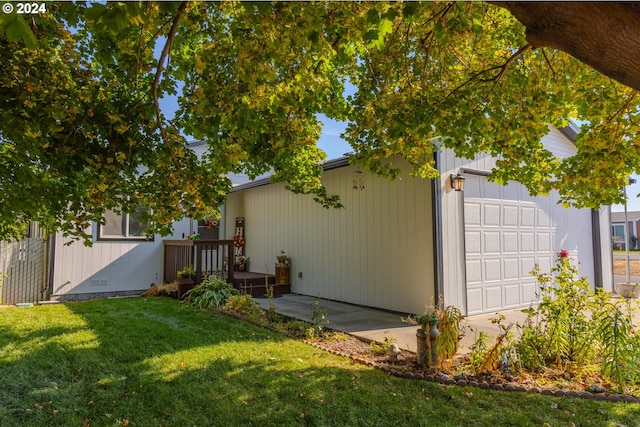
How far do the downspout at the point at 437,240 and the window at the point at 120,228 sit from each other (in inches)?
277

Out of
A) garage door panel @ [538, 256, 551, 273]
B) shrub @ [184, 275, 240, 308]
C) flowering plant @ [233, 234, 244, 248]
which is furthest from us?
flowering plant @ [233, 234, 244, 248]

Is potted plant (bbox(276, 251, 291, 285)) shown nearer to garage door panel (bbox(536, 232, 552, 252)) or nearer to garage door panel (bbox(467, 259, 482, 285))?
garage door panel (bbox(467, 259, 482, 285))

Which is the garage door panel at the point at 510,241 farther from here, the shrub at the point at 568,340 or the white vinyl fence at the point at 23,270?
the white vinyl fence at the point at 23,270

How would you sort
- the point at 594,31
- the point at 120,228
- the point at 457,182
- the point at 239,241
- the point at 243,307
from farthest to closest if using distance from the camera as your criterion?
the point at 239,241 → the point at 120,228 → the point at 243,307 → the point at 457,182 → the point at 594,31

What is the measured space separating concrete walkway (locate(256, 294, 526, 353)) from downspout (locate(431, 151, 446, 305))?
2.38 ft

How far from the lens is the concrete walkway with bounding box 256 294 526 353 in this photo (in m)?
5.70

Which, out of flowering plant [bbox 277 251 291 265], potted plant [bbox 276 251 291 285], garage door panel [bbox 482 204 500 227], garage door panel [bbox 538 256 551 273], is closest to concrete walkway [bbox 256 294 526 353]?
potted plant [bbox 276 251 291 285]

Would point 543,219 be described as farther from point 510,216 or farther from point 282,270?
point 282,270

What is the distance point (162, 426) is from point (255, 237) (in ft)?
30.4

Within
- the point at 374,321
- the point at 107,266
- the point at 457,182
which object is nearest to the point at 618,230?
the point at 457,182

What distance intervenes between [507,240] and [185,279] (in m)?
7.14

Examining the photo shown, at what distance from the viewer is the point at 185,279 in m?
9.06

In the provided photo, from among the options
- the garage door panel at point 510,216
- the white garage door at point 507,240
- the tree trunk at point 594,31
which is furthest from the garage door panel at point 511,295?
the tree trunk at point 594,31

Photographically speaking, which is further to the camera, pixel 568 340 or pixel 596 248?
pixel 596 248
